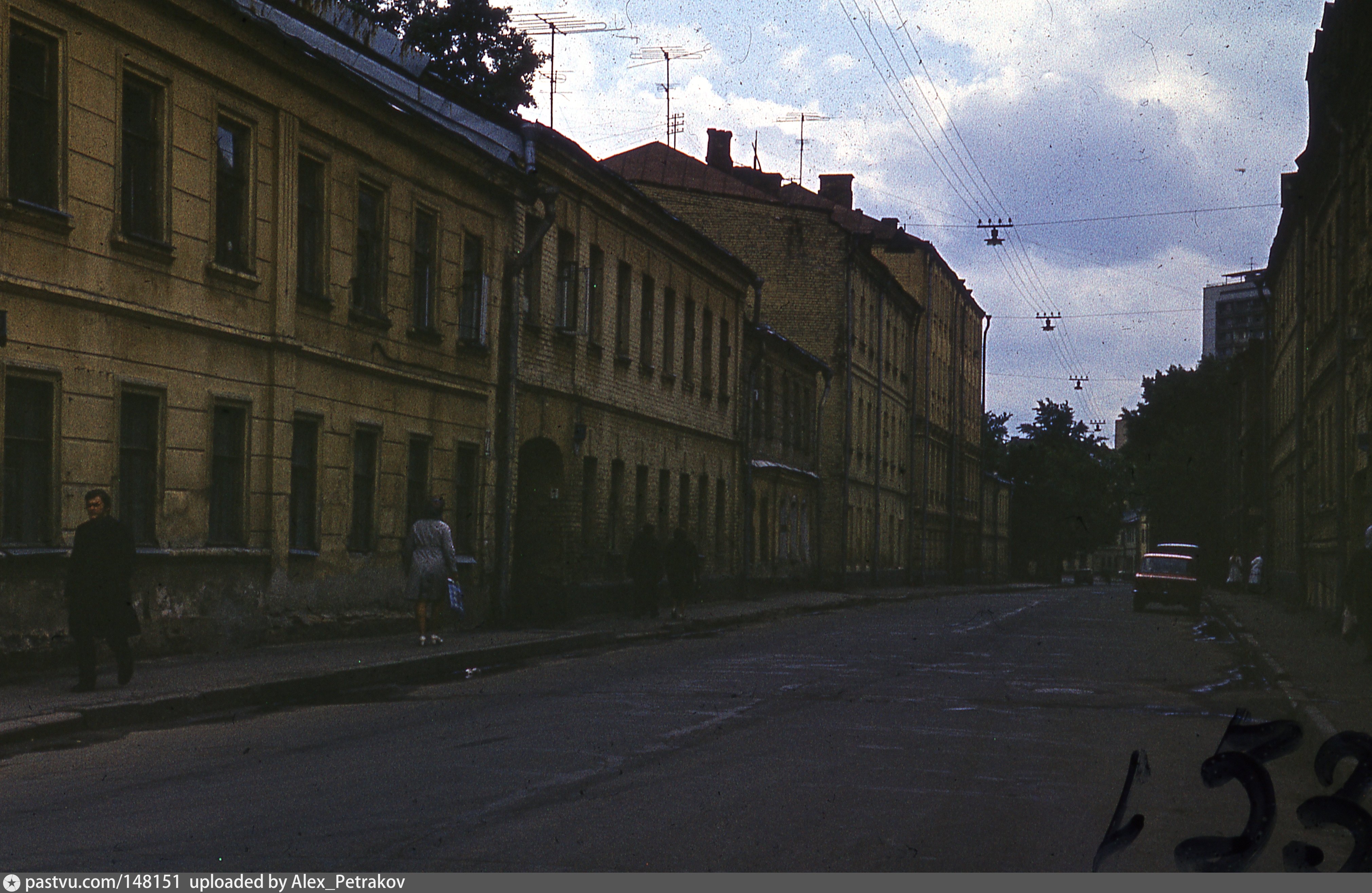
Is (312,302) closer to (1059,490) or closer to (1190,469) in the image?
(1190,469)

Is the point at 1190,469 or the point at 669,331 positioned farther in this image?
the point at 1190,469

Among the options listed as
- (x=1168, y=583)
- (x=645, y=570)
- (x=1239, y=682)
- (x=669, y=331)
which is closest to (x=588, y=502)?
(x=645, y=570)

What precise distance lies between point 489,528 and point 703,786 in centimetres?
1731

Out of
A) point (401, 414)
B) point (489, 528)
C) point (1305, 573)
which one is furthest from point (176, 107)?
point (1305, 573)

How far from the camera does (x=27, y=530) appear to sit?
50.6ft

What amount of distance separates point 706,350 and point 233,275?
22.1m

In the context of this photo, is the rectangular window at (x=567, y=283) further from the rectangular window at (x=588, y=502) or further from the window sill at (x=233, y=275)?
the window sill at (x=233, y=275)

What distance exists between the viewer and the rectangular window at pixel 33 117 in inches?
602

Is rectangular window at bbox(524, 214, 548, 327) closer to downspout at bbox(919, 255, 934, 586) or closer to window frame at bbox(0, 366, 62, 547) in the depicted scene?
window frame at bbox(0, 366, 62, 547)

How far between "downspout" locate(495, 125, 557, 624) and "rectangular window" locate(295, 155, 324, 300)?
224 inches

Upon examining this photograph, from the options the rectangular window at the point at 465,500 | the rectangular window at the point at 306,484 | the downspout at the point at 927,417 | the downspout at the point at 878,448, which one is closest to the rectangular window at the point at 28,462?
the rectangular window at the point at 306,484

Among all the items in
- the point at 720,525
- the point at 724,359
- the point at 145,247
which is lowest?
the point at 720,525

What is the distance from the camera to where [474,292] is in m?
25.7

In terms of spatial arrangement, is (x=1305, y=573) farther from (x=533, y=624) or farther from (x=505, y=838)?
(x=505, y=838)
